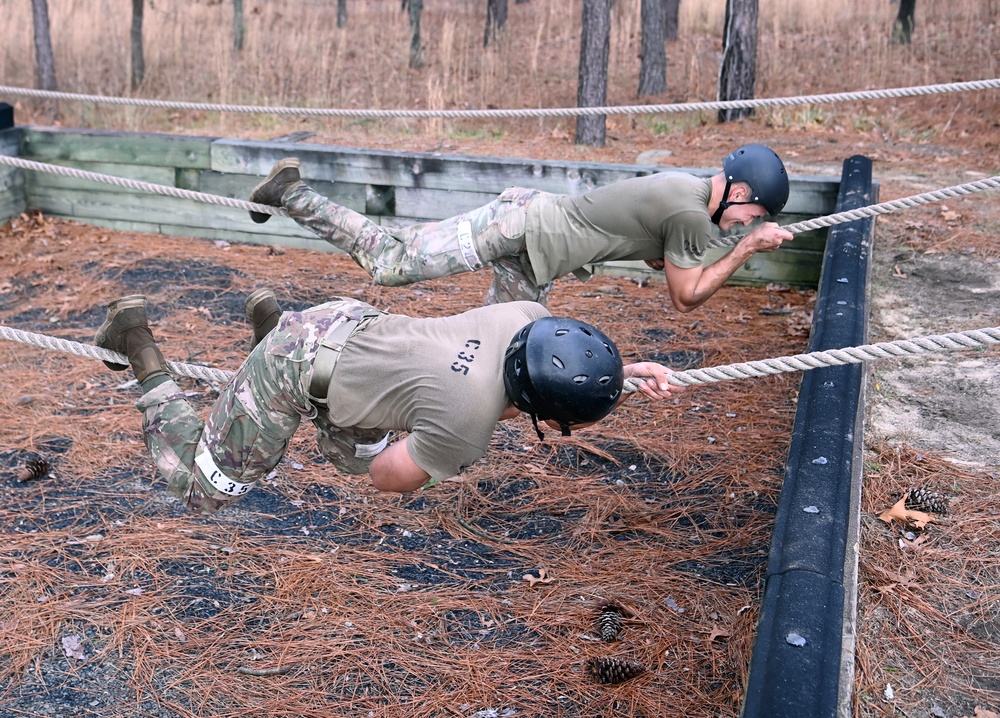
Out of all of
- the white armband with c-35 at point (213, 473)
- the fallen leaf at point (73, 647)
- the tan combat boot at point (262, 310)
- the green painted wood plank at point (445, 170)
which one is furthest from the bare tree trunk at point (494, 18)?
the fallen leaf at point (73, 647)

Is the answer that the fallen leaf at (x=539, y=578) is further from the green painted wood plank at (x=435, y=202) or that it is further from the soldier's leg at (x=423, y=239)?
the green painted wood plank at (x=435, y=202)

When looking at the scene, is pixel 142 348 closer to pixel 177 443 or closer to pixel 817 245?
pixel 177 443

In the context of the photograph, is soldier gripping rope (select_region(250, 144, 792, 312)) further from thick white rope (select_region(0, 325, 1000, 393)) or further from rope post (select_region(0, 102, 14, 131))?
rope post (select_region(0, 102, 14, 131))

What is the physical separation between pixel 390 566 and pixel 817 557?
216 centimetres

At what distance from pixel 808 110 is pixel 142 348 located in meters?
9.49

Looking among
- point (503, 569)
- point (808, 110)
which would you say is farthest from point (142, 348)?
point (808, 110)

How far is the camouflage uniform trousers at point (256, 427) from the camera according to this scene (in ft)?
10.8

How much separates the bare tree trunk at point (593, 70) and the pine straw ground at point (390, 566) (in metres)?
4.07

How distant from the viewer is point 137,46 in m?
13.9

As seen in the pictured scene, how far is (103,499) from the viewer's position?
488 cm

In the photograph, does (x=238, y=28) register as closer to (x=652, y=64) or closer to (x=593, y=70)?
(x=652, y=64)

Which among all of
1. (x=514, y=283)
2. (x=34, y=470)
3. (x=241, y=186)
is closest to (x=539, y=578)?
(x=514, y=283)

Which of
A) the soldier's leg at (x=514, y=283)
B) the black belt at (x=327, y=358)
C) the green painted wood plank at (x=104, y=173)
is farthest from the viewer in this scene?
the green painted wood plank at (x=104, y=173)

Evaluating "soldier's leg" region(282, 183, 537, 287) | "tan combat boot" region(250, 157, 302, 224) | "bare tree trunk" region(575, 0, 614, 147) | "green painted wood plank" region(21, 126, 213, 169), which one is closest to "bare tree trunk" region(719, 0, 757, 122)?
"bare tree trunk" region(575, 0, 614, 147)
